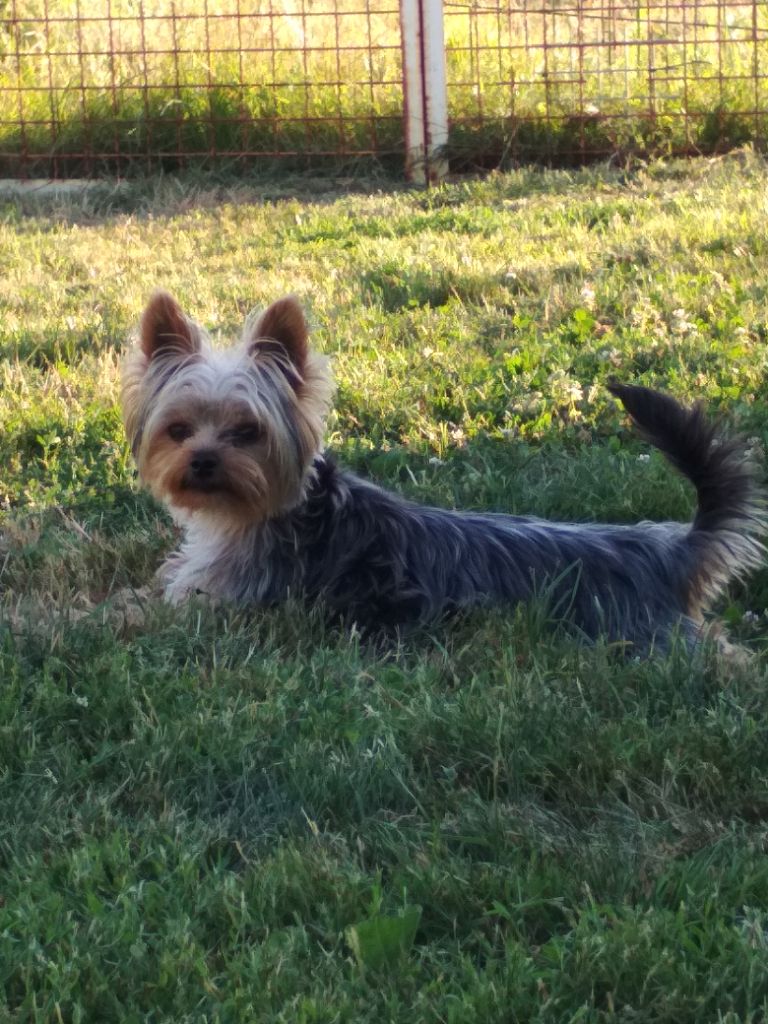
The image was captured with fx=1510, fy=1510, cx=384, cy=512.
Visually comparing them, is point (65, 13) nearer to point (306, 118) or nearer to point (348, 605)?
point (306, 118)

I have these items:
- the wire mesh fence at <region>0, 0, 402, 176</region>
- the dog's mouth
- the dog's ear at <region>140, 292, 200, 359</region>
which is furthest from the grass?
the wire mesh fence at <region>0, 0, 402, 176</region>

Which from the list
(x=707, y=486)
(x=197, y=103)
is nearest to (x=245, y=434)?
(x=707, y=486)

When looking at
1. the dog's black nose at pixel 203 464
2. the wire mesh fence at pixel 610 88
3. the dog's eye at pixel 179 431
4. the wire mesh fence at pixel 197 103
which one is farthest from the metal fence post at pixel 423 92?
the dog's black nose at pixel 203 464

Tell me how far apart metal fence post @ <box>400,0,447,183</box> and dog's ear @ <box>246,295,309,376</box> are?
6.53 m

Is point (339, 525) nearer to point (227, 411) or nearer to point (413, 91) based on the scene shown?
point (227, 411)

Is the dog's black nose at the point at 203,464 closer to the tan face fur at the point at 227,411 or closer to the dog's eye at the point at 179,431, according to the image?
the tan face fur at the point at 227,411

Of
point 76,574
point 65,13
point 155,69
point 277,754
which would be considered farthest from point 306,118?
point 277,754

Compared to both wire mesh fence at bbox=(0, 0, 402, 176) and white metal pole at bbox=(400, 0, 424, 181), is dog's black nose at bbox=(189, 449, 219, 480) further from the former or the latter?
wire mesh fence at bbox=(0, 0, 402, 176)

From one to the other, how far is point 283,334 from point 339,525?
590 mm

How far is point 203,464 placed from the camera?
4.18 m

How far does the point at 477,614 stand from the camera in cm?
404

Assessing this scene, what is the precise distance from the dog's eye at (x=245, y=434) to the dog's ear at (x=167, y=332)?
295 millimetres

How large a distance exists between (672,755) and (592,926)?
675 millimetres

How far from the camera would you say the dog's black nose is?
164 inches
